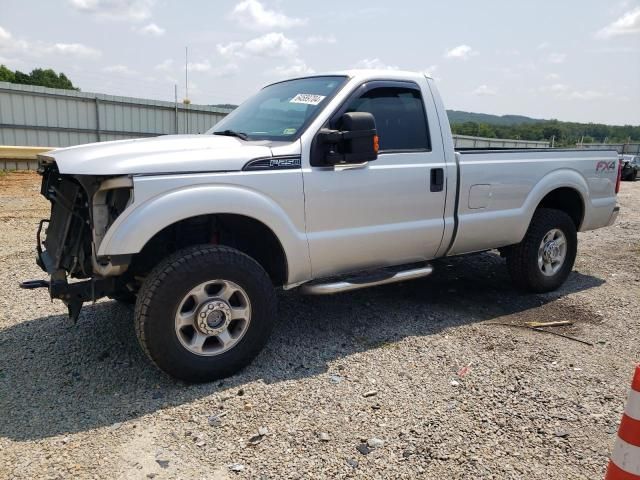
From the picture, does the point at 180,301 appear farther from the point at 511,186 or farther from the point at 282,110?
the point at 511,186

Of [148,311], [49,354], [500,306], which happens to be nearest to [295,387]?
[148,311]

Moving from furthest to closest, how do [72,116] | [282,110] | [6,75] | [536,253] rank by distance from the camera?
1. [6,75]
2. [72,116]
3. [536,253]
4. [282,110]

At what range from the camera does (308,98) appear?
400cm

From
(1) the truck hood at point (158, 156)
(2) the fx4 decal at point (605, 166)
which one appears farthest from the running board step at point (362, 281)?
(2) the fx4 decal at point (605, 166)

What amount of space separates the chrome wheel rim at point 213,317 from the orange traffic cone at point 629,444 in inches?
85.0

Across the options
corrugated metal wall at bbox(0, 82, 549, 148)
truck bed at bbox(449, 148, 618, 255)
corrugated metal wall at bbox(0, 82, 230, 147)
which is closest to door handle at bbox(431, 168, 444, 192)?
truck bed at bbox(449, 148, 618, 255)

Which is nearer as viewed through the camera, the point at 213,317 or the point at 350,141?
the point at 213,317

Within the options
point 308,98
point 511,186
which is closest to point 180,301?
point 308,98

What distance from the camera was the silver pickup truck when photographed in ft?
10.3

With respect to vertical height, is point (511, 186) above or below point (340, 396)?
above

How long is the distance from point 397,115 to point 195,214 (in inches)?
75.5

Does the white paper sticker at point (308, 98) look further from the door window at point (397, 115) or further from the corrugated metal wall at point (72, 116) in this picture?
the corrugated metal wall at point (72, 116)

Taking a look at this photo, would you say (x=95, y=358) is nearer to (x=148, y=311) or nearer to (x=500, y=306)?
(x=148, y=311)

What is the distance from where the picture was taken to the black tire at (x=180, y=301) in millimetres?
3125
